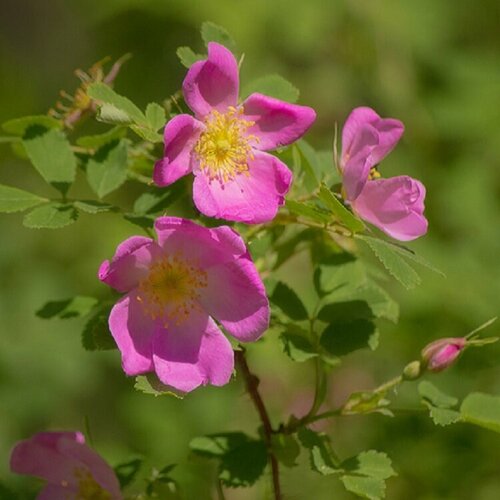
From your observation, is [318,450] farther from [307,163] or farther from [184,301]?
[307,163]

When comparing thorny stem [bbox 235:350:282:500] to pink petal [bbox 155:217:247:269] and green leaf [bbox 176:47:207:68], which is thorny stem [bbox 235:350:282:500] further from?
green leaf [bbox 176:47:207:68]

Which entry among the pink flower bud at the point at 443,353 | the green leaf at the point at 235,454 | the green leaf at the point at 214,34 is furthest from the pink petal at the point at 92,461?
the green leaf at the point at 214,34

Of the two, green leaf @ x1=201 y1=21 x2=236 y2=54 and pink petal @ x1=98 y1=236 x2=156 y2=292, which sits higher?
green leaf @ x1=201 y1=21 x2=236 y2=54

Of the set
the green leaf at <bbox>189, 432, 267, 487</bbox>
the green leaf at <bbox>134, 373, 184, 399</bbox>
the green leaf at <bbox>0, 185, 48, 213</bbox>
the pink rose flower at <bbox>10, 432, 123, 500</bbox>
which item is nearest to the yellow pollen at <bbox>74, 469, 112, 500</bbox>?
the pink rose flower at <bbox>10, 432, 123, 500</bbox>

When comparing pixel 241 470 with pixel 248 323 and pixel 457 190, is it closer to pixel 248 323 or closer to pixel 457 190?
pixel 248 323

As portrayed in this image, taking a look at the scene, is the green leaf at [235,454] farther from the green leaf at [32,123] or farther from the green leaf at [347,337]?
the green leaf at [32,123]

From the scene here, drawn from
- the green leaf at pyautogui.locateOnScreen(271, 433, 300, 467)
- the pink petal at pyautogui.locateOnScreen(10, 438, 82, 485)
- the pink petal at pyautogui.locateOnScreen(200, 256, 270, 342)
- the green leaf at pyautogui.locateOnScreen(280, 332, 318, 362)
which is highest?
the pink petal at pyautogui.locateOnScreen(200, 256, 270, 342)

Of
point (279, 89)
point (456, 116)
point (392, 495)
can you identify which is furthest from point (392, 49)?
point (279, 89)

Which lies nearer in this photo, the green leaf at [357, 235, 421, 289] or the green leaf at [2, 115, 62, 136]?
the green leaf at [357, 235, 421, 289]
